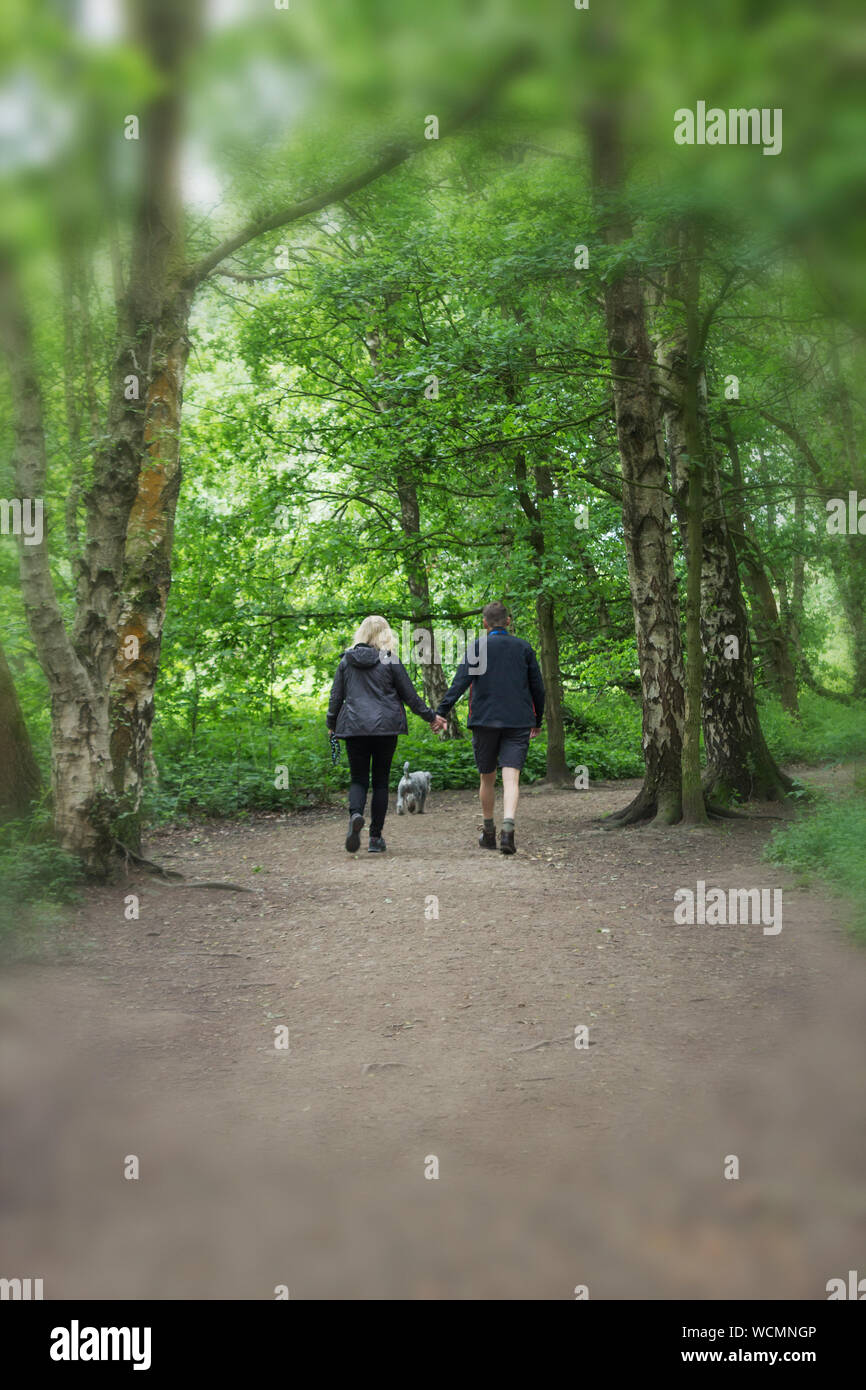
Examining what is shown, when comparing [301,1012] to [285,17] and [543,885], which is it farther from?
[285,17]

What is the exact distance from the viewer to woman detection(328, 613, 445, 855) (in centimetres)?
1052

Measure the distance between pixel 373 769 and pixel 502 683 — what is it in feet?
5.30

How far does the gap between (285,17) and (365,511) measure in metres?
15.6

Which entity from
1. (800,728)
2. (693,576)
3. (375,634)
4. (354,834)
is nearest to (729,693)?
(693,576)

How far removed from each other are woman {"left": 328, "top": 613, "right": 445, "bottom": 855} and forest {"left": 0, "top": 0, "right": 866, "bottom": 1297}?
58 cm

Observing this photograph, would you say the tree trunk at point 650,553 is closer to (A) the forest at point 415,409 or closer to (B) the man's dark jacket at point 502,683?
(A) the forest at point 415,409

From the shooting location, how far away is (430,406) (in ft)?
38.1

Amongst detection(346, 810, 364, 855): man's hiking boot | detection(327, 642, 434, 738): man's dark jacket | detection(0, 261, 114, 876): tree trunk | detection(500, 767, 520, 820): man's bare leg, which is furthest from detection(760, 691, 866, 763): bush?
detection(0, 261, 114, 876): tree trunk

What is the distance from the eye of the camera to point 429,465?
13.3 m

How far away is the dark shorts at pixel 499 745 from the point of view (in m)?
10.3

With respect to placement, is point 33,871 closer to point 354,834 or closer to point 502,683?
point 354,834

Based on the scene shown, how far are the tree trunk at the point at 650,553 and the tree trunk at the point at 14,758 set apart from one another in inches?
249

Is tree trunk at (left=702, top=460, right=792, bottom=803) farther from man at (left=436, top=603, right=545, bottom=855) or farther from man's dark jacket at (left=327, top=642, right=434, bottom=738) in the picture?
man's dark jacket at (left=327, top=642, right=434, bottom=738)

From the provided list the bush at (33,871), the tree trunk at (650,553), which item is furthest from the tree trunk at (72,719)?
the tree trunk at (650,553)
